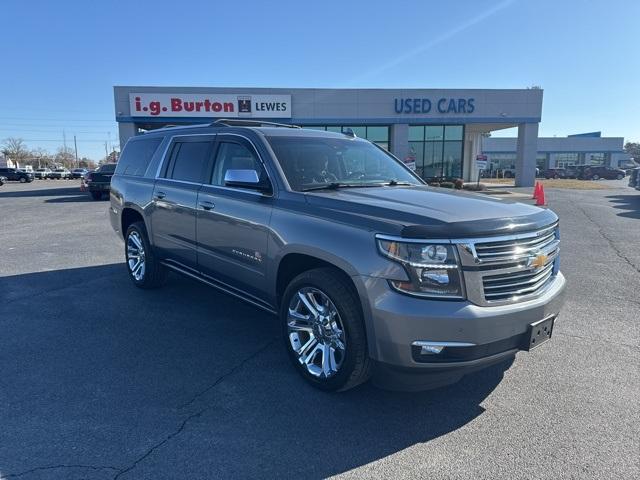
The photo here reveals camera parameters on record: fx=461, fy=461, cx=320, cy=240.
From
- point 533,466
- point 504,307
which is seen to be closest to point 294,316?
point 504,307

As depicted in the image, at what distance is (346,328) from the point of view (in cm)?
320

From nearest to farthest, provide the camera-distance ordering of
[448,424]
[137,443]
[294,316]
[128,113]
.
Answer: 1. [137,443]
2. [448,424]
3. [294,316]
4. [128,113]

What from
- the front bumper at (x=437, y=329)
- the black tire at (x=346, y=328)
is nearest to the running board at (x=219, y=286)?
the black tire at (x=346, y=328)

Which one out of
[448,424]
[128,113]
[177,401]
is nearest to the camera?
[448,424]

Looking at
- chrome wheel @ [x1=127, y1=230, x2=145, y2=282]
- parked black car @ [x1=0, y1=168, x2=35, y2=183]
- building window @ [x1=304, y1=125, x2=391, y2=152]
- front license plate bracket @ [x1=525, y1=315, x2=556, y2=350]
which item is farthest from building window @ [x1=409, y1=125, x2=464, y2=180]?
parked black car @ [x1=0, y1=168, x2=35, y2=183]

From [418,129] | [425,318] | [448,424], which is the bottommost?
[448,424]

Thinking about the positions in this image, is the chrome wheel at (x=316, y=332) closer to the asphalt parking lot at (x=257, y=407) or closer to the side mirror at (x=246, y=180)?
the asphalt parking lot at (x=257, y=407)

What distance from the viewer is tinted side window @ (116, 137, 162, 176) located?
20.1 feet

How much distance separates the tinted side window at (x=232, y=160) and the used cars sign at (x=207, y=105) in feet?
75.0

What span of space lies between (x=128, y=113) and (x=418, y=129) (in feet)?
58.4

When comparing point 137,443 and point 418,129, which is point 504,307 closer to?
point 137,443

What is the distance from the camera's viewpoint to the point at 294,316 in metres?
3.69

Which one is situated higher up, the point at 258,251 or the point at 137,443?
the point at 258,251

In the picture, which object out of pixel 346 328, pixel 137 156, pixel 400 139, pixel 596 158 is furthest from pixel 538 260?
pixel 596 158
